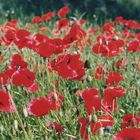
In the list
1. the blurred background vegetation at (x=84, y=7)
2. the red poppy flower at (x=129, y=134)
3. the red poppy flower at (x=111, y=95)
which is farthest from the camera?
the blurred background vegetation at (x=84, y=7)

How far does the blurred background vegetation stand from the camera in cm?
667

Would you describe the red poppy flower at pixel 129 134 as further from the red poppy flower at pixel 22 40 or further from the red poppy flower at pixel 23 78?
the red poppy flower at pixel 22 40

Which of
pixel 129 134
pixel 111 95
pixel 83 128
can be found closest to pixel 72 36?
pixel 111 95

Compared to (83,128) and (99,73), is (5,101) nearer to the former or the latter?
(83,128)

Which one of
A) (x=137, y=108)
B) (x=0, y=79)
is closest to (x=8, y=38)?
(x=0, y=79)

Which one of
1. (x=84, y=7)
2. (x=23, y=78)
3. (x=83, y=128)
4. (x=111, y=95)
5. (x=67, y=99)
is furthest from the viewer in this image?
(x=84, y=7)

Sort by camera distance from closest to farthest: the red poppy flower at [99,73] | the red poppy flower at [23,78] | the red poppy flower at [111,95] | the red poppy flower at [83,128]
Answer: the red poppy flower at [83,128] < the red poppy flower at [111,95] < the red poppy flower at [23,78] < the red poppy flower at [99,73]

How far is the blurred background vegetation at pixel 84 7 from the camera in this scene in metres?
6.67

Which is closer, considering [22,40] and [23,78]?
[23,78]

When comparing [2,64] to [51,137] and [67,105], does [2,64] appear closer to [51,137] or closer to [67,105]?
[67,105]

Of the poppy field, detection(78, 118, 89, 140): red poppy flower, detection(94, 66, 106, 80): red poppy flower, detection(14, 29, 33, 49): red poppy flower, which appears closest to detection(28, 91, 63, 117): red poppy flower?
the poppy field

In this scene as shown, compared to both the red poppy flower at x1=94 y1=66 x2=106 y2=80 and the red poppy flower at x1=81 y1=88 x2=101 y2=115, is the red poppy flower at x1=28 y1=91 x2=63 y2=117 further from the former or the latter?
the red poppy flower at x1=94 y1=66 x2=106 y2=80

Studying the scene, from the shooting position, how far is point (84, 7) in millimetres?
7070

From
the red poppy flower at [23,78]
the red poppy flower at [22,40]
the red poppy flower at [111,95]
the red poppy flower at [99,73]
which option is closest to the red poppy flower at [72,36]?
the red poppy flower at [22,40]
